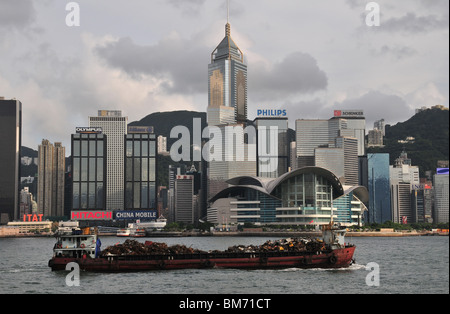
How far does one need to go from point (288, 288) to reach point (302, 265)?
1329 centimetres

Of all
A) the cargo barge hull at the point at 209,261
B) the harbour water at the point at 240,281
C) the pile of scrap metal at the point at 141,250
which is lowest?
the harbour water at the point at 240,281

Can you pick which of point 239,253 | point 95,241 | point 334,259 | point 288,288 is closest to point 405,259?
point 334,259

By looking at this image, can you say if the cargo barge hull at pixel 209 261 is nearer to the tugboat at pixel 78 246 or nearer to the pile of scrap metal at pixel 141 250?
the tugboat at pixel 78 246

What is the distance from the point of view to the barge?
62.5 metres

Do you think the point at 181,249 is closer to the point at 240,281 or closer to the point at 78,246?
the point at 78,246

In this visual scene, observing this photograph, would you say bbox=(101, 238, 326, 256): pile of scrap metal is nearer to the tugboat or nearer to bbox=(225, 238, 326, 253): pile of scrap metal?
bbox=(225, 238, 326, 253): pile of scrap metal

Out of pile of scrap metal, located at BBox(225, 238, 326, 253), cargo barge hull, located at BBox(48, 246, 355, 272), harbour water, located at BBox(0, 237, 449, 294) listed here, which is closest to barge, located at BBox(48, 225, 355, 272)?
cargo barge hull, located at BBox(48, 246, 355, 272)

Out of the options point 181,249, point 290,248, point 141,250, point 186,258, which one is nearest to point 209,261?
point 186,258

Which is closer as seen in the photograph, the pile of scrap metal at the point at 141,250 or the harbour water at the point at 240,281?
the harbour water at the point at 240,281

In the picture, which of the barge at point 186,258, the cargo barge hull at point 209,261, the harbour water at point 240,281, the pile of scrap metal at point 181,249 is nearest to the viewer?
the harbour water at point 240,281

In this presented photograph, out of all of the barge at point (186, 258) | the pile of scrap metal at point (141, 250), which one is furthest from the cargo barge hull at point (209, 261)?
the pile of scrap metal at point (141, 250)

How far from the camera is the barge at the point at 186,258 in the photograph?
6253cm

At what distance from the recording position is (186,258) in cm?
6381

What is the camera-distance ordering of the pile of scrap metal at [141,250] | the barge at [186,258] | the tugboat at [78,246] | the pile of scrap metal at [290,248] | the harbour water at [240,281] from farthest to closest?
1. the pile of scrap metal at [290,248]
2. the pile of scrap metal at [141,250]
3. the tugboat at [78,246]
4. the barge at [186,258]
5. the harbour water at [240,281]
